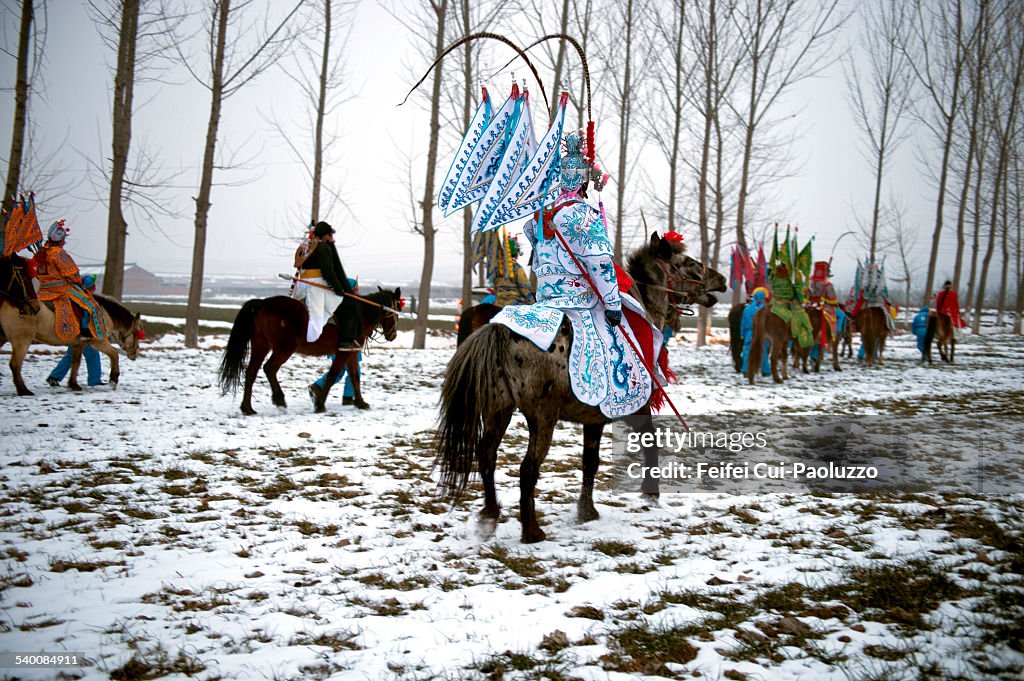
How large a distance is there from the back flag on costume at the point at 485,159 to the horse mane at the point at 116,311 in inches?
319

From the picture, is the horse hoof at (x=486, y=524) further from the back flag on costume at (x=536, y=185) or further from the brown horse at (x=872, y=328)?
the brown horse at (x=872, y=328)

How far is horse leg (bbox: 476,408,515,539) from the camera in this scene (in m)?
4.33

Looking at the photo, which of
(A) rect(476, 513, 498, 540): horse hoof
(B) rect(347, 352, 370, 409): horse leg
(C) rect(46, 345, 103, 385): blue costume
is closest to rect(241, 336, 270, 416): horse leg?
(B) rect(347, 352, 370, 409): horse leg

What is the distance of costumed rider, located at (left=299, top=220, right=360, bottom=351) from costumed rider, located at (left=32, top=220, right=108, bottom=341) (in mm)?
3401

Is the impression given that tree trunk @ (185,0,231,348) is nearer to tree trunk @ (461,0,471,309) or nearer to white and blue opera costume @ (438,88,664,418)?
tree trunk @ (461,0,471,309)

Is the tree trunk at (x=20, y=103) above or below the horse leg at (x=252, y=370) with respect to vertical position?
above

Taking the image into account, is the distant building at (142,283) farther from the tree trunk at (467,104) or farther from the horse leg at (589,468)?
the horse leg at (589,468)

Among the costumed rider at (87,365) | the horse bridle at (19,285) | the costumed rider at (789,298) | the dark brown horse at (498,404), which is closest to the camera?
the dark brown horse at (498,404)

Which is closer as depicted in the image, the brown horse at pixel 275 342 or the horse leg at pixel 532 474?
the horse leg at pixel 532 474

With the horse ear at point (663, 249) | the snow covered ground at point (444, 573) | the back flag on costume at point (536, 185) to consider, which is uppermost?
the back flag on costume at point (536, 185)

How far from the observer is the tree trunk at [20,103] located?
33.5 ft

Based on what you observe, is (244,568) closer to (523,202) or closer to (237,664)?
(237,664)

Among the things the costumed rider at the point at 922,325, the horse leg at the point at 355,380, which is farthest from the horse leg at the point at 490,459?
the costumed rider at the point at 922,325

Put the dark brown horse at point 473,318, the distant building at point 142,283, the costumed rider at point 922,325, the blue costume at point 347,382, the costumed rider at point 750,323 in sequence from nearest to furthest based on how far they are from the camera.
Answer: the blue costume at point 347,382 → the dark brown horse at point 473,318 → the costumed rider at point 750,323 → the costumed rider at point 922,325 → the distant building at point 142,283
